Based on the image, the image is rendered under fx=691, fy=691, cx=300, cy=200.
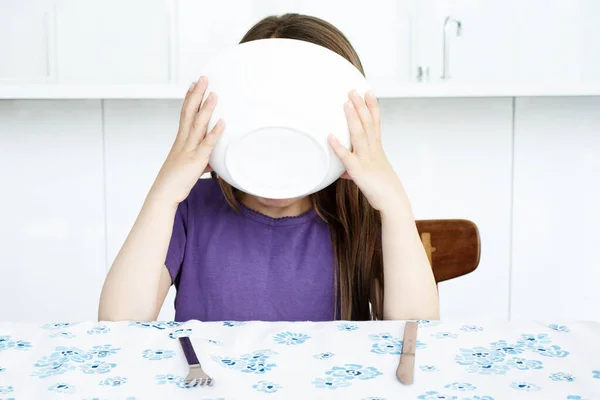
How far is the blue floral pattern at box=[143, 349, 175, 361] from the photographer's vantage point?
666 millimetres

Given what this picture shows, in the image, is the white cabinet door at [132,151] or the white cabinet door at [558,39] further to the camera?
the white cabinet door at [558,39]

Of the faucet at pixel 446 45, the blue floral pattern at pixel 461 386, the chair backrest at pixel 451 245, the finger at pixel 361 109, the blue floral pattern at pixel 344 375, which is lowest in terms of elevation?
the blue floral pattern at pixel 461 386

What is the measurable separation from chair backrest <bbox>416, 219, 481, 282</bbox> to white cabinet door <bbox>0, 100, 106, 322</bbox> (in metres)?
1.42

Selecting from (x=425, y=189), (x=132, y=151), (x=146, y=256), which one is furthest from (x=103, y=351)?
(x=425, y=189)

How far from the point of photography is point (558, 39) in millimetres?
2467

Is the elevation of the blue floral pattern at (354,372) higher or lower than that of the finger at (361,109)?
lower

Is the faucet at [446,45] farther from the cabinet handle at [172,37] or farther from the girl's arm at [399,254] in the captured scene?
the girl's arm at [399,254]

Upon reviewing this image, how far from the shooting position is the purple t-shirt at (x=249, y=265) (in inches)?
42.3

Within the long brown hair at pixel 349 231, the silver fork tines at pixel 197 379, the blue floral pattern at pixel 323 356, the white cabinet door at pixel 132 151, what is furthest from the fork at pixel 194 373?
the white cabinet door at pixel 132 151

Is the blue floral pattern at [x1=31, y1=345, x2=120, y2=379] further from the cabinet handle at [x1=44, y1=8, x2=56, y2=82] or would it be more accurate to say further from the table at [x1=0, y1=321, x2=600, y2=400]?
the cabinet handle at [x1=44, y1=8, x2=56, y2=82]

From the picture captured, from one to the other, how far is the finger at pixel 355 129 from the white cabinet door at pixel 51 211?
1.59 meters

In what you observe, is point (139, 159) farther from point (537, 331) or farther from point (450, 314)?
point (537, 331)

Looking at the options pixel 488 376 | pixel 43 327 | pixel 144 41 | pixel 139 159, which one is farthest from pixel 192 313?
pixel 144 41

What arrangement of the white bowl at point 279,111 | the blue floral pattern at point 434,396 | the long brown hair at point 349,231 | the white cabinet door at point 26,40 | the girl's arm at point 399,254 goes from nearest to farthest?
the blue floral pattern at point 434,396
the white bowl at point 279,111
the girl's arm at point 399,254
the long brown hair at point 349,231
the white cabinet door at point 26,40
